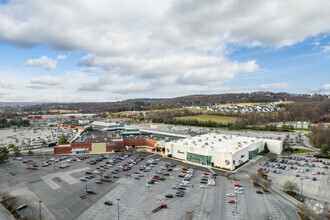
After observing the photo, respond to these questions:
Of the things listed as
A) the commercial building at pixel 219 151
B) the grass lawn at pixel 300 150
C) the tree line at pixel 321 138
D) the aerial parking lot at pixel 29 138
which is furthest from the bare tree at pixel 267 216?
the aerial parking lot at pixel 29 138

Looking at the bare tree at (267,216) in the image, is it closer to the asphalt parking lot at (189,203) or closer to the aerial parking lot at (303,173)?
the asphalt parking lot at (189,203)

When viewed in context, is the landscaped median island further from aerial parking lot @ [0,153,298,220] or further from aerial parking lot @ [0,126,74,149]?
aerial parking lot @ [0,126,74,149]

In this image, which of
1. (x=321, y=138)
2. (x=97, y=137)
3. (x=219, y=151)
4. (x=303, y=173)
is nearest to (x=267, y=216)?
(x=219, y=151)

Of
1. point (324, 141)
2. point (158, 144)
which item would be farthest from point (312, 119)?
point (158, 144)

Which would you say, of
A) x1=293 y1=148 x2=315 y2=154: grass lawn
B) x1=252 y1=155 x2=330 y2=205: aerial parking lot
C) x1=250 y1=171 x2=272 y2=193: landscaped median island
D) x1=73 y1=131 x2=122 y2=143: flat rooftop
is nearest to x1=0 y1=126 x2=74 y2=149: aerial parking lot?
x1=73 y1=131 x2=122 y2=143: flat rooftop

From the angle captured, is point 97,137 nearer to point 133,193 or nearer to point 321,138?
point 133,193

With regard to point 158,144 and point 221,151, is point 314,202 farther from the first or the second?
point 158,144
